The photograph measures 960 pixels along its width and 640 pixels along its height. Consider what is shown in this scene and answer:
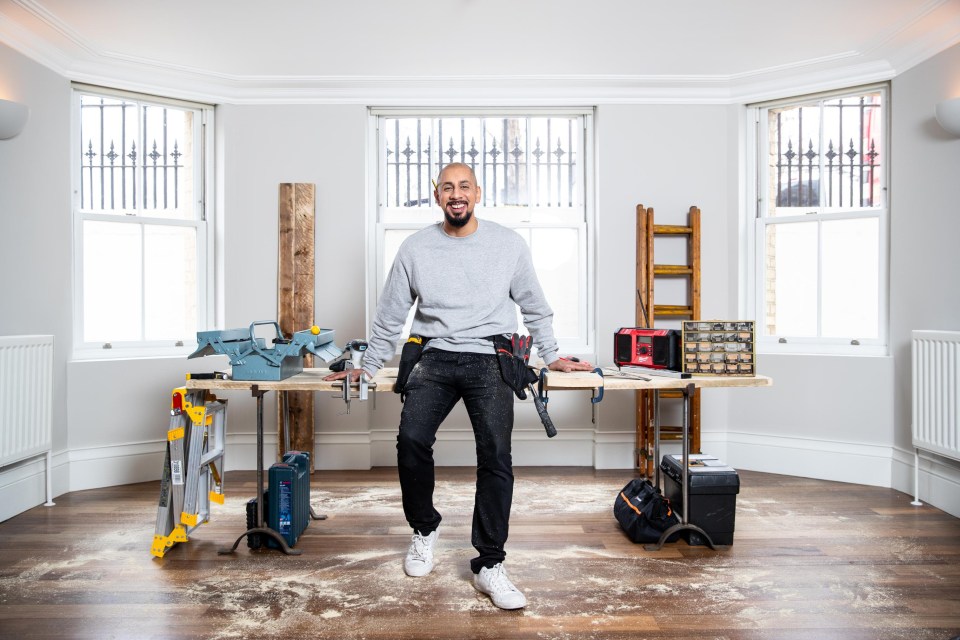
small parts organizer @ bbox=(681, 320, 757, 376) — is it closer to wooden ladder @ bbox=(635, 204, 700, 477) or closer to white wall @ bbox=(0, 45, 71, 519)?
wooden ladder @ bbox=(635, 204, 700, 477)

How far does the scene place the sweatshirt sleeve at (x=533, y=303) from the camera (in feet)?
→ 9.77

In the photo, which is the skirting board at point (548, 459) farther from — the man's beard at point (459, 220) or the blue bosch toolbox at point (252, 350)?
the man's beard at point (459, 220)

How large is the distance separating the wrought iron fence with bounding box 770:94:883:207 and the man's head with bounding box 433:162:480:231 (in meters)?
2.87

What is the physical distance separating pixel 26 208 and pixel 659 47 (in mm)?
3859

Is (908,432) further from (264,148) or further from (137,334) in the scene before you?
(137,334)

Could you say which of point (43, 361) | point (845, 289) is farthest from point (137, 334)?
point (845, 289)

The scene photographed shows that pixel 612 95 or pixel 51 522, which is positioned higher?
pixel 612 95

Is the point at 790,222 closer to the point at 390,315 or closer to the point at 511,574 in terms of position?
the point at 390,315

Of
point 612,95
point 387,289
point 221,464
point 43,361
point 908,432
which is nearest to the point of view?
point 387,289

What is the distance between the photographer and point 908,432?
4148mm

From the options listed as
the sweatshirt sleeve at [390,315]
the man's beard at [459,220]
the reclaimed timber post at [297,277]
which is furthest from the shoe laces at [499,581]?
the reclaimed timber post at [297,277]

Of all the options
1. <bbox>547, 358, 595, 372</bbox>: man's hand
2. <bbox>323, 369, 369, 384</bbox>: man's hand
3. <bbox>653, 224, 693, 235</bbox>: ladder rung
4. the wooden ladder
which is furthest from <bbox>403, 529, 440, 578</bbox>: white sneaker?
<bbox>653, 224, 693, 235</bbox>: ladder rung

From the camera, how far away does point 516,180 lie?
492cm

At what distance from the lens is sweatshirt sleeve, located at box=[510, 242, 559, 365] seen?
298cm
